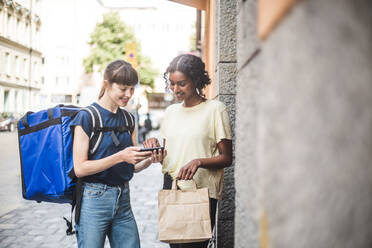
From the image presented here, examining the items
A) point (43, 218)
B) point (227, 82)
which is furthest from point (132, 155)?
point (43, 218)

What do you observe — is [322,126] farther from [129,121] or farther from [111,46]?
[111,46]

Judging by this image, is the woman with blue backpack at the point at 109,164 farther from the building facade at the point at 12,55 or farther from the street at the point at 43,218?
the building facade at the point at 12,55

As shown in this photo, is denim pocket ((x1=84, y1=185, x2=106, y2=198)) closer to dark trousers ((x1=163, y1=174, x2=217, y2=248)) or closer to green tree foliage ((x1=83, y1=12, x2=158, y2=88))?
dark trousers ((x1=163, y1=174, x2=217, y2=248))

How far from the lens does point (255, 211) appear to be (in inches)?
52.9

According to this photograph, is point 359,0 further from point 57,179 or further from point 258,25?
point 57,179

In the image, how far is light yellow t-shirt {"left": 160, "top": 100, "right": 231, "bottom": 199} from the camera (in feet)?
8.50

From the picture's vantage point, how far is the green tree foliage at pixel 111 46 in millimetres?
37594

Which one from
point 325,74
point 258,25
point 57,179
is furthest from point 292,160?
point 57,179

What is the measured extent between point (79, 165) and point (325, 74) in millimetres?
1784

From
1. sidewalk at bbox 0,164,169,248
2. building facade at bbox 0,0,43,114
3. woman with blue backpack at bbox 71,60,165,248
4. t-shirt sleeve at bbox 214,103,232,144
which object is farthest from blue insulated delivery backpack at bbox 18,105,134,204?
building facade at bbox 0,0,43,114

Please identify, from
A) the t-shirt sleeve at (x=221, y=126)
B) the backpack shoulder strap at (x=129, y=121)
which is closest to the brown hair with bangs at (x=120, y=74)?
the backpack shoulder strap at (x=129, y=121)

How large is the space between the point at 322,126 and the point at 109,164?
1.61m

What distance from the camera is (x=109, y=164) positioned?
7.56ft

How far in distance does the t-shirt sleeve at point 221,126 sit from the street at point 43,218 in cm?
268
